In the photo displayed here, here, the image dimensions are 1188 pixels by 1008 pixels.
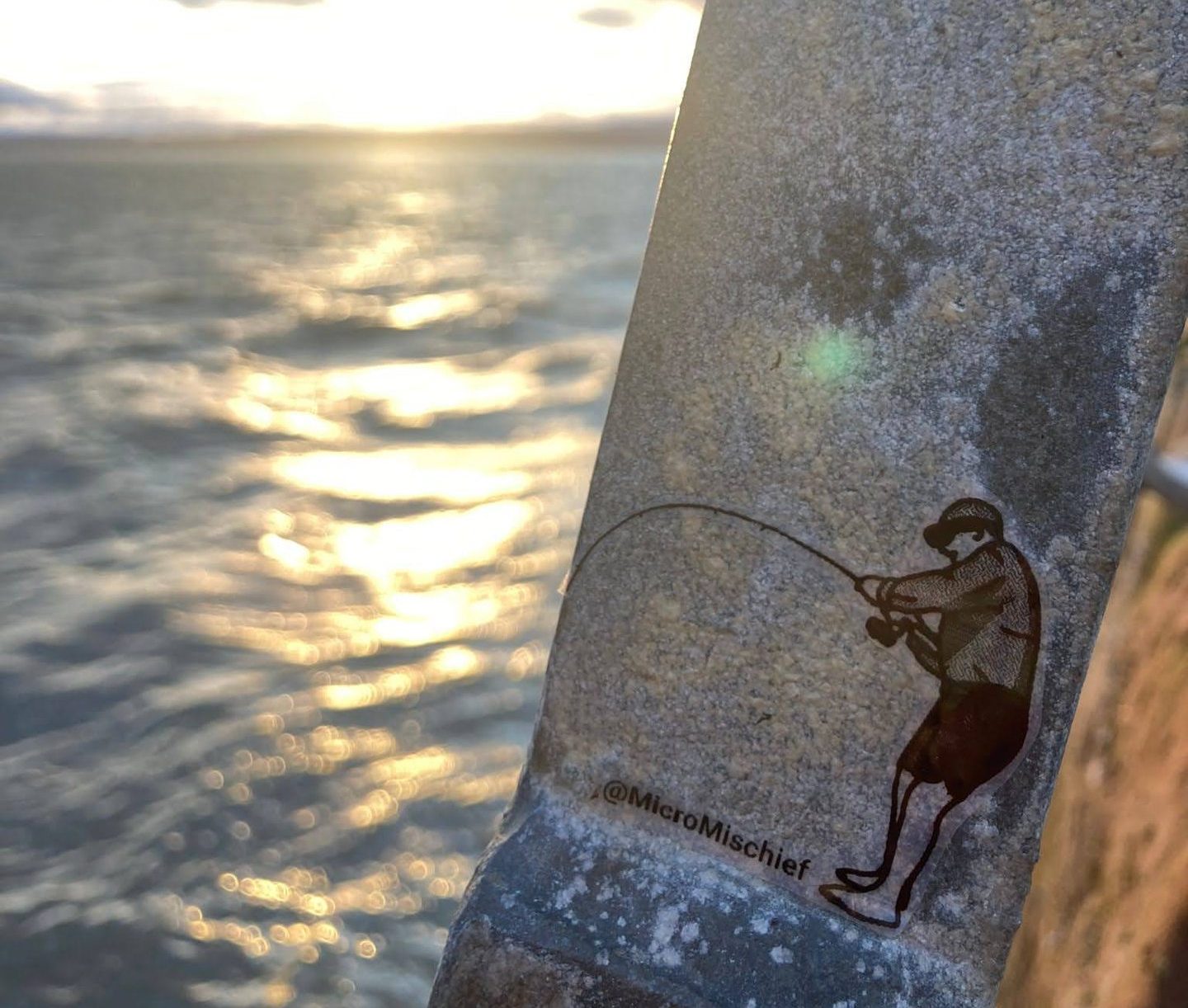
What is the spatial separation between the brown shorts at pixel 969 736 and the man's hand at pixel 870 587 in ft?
0.40

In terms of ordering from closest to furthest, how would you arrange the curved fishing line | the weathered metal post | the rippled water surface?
the weathered metal post → the curved fishing line → the rippled water surface

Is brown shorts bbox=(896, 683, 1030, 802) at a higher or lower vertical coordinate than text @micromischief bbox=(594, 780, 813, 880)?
higher

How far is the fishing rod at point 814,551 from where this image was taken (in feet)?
3.84

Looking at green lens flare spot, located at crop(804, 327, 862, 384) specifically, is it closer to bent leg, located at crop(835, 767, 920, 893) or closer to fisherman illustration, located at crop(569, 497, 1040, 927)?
fisherman illustration, located at crop(569, 497, 1040, 927)

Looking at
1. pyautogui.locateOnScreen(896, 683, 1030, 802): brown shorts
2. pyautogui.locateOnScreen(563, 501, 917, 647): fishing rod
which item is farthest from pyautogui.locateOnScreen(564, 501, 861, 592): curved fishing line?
pyautogui.locateOnScreen(896, 683, 1030, 802): brown shorts

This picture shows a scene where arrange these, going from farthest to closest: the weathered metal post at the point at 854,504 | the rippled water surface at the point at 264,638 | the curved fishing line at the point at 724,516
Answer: the rippled water surface at the point at 264,638
the curved fishing line at the point at 724,516
the weathered metal post at the point at 854,504

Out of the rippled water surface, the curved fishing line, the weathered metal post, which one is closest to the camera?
the weathered metal post

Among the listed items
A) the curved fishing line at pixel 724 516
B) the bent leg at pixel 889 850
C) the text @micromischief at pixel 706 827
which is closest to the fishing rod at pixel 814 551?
the curved fishing line at pixel 724 516

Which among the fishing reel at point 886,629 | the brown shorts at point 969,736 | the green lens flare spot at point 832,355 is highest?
the green lens flare spot at point 832,355

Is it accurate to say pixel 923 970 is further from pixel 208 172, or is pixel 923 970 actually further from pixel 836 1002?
pixel 208 172

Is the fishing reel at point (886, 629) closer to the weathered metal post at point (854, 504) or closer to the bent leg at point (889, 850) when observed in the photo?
the weathered metal post at point (854, 504)

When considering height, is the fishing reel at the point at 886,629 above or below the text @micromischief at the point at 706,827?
above

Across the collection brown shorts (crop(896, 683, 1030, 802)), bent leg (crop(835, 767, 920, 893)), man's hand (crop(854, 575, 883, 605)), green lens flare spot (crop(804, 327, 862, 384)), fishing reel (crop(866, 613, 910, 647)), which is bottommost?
bent leg (crop(835, 767, 920, 893))

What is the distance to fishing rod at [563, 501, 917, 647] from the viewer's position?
1.17 meters
